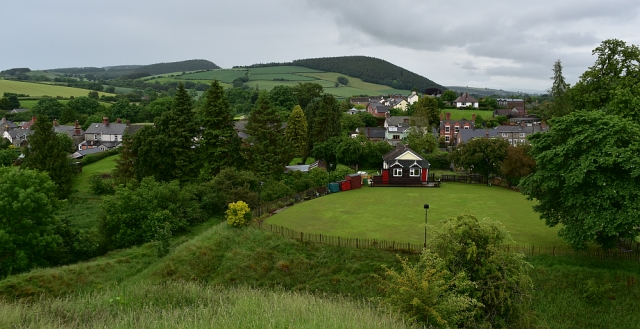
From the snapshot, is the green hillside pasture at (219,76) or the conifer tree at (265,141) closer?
the conifer tree at (265,141)

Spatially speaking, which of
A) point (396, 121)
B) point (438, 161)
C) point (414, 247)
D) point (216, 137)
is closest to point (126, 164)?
point (216, 137)

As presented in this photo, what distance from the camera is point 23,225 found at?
22.9 meters

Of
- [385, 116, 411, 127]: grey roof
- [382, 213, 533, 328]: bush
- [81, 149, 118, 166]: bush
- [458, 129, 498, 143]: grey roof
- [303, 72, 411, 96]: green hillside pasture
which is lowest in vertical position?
[81, 149, 118, 166]: bush

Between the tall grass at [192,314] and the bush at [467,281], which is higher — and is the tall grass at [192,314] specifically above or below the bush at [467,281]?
above

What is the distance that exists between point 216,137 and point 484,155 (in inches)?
1041

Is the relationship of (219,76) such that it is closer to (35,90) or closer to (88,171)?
(35,90)

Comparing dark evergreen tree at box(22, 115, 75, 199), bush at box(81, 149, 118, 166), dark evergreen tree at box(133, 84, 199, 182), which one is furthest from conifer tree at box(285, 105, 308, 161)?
bush at box(81, 149, 118, 166)

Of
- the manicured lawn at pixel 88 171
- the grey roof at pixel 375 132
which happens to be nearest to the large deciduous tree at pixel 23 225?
the manicured lawn at pixel 88 171

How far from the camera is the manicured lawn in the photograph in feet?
140

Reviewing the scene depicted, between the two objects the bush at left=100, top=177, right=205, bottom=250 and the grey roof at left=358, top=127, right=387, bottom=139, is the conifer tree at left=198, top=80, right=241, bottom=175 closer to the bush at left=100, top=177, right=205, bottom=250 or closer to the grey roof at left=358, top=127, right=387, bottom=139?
the bush at left=100, top=177, right=205, bottom=250

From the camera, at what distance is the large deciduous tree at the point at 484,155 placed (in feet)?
132

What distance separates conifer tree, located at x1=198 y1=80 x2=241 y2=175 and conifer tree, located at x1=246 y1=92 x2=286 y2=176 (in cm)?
260

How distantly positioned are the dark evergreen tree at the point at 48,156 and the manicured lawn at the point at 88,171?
1499 millimetres

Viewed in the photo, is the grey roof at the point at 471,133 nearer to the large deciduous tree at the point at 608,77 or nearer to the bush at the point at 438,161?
the bush at the point at 438,161
